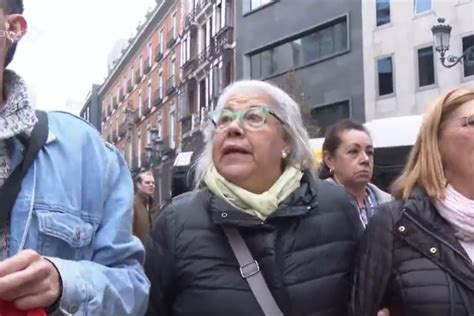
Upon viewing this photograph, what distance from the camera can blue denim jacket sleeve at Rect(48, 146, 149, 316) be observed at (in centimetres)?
143

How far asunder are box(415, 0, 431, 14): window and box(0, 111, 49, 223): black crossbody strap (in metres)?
20.7

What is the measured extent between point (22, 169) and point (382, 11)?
2212 centimetres

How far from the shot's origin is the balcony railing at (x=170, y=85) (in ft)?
134

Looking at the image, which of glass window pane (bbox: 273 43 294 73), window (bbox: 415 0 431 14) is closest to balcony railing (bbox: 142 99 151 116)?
glass window pane (bbox: 273 43 294 73)

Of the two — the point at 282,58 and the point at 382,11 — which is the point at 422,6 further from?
the point at 282,58

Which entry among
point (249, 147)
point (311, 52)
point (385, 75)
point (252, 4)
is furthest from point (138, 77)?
point (249, 147)

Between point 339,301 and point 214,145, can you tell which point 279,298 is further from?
point 214,145

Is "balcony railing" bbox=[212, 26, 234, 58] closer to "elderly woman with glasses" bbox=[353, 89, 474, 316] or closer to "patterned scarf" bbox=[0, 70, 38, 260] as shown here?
"elderly woman with glasses" bbox=[353, 89, 474, 316]

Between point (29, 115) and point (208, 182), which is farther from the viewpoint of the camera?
point (208, 182)

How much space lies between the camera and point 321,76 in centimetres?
2420

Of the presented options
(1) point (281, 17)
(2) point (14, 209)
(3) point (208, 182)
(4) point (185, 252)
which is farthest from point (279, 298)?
(1) point (281, 17)

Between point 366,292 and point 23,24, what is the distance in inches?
56.1

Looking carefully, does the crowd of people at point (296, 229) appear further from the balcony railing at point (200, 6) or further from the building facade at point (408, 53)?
the balcony railing at point (200, 6)

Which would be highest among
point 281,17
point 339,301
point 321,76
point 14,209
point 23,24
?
point 281,17
